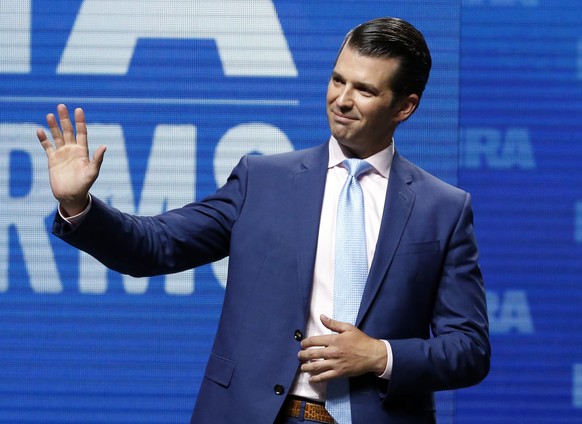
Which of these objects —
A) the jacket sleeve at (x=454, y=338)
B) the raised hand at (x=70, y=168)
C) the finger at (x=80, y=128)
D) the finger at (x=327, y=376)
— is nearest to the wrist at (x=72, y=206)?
the raised hand at (x=70, y=168)

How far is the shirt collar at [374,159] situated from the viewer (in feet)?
6.84

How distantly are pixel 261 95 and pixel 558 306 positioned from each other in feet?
3.92

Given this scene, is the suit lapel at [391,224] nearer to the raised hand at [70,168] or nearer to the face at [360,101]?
the face at [360,101]

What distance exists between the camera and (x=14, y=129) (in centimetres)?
330

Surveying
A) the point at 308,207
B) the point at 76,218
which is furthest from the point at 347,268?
the point at 76,218

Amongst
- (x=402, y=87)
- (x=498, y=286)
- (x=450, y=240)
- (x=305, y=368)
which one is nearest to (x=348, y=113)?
(x=402, y=87)

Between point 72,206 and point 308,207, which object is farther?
point 308,207

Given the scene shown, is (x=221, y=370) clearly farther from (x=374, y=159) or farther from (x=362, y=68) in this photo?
(x=362, y=68)

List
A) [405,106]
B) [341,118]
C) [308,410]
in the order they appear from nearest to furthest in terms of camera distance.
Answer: [308,410] → [341,118] → [405,106]

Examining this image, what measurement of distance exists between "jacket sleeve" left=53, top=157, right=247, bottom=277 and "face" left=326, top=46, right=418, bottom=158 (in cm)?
21

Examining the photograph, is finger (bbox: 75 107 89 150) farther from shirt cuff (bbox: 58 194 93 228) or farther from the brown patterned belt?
the brown patterned belt

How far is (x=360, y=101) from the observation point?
204 centimetres

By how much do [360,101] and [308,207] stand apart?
0.24 m

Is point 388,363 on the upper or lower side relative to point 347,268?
lower
